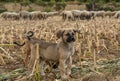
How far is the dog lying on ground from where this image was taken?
7039 millimetres

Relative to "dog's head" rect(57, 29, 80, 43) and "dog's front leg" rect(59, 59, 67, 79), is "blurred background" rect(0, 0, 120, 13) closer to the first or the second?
"dog's head" rect(57, 29, 80, 43)

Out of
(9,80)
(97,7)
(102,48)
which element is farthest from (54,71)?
(97,7)

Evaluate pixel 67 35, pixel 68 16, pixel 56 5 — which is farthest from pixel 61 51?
pixel 56 5

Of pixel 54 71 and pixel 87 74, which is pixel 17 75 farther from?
pixel 87 74

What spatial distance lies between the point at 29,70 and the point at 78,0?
43.6m

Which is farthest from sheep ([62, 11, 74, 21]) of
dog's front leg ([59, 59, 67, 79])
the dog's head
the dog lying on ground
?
dog's front leg ([59, 59, 67, 79])

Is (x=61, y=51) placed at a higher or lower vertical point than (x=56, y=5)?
higher

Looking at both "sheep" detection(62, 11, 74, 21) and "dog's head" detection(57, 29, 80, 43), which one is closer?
"dog's head" detection(57, 29, 80, 43)

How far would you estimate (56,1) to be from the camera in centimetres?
5134

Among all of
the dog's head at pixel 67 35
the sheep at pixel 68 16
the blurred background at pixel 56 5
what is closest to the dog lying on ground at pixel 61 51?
the dog's head at pixel 67 35

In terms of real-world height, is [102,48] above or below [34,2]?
above

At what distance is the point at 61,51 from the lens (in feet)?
23.3

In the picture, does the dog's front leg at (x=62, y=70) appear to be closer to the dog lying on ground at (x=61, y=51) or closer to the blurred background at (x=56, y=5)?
the dog lying on ground at (x=61, y=51)

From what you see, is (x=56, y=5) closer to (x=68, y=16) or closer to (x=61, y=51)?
(x=68, y=16)
